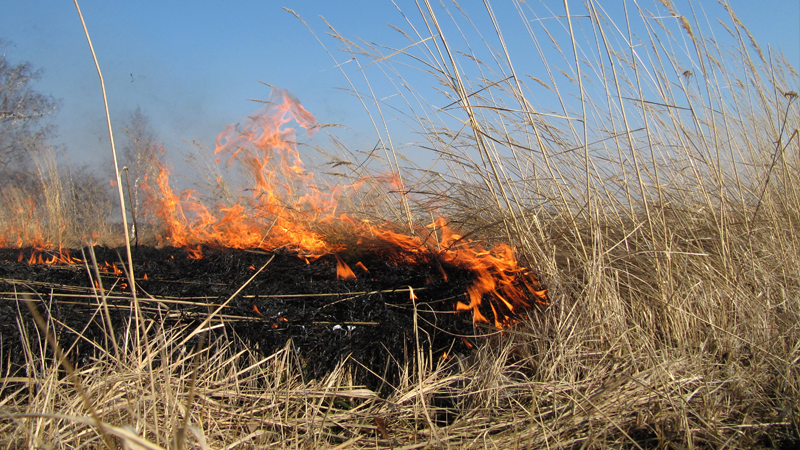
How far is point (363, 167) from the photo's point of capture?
2.13 metres

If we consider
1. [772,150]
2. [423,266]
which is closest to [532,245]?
[423,266]

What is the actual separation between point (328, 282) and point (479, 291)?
58 cm

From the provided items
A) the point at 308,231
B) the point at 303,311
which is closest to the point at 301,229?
the point at 308,231

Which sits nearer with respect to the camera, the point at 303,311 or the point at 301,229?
the point at 303,311

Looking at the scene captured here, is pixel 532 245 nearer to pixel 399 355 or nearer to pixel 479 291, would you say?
pixel 479 291

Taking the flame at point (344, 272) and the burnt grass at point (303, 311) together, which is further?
the flame at point (344, 272)

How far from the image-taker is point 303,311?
136cm

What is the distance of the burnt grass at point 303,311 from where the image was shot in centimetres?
130

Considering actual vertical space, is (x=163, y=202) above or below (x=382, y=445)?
above

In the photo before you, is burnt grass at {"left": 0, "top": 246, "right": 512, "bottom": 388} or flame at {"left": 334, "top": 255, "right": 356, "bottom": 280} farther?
flame at {"left": 334, "top": 255, "right": 356, "bottom": 280}

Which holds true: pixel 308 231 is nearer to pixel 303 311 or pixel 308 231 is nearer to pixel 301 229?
pixel 301 229

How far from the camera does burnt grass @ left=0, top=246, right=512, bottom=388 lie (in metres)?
1.30

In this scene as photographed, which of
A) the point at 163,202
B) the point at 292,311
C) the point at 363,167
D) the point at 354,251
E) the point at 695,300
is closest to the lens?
Result: the point at 292,311

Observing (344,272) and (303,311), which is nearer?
(303,311)
